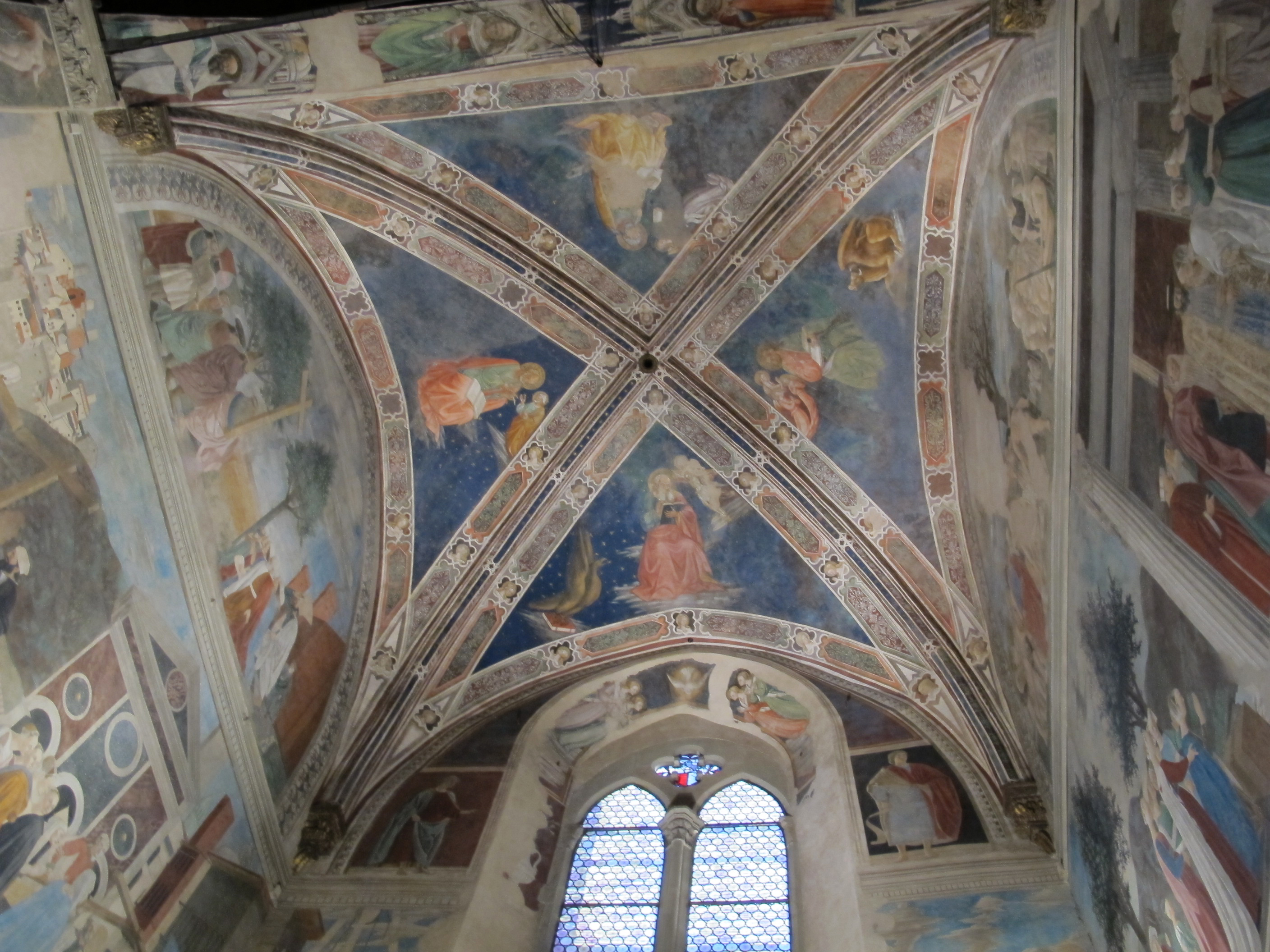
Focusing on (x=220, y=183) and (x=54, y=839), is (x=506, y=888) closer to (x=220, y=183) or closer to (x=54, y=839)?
(x=54, y=839)

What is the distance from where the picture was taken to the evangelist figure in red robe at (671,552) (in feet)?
40.7

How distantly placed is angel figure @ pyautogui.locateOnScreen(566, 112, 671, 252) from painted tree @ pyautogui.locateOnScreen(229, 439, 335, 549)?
3.57 m

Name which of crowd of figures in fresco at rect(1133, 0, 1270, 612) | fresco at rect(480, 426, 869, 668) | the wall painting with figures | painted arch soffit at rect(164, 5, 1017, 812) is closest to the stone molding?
painted arch soffit at rect(164, 5, 1017, 812)

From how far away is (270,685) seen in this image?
10188mm

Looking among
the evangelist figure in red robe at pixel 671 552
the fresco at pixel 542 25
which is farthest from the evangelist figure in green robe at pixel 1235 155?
the evangelist figure in red robe at pixel 671 552

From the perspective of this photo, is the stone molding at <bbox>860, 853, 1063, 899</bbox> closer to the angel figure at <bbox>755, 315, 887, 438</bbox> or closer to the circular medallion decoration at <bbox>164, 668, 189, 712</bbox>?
the angel figure at <bbox>755, 315, 887, 438</bbox>

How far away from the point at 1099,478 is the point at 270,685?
23.2ft

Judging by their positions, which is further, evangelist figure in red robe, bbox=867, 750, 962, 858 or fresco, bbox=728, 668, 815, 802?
fresco, bbox=728, 668, 815, 802

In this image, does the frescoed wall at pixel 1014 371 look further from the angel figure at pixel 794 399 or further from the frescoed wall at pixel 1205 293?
the angel figure at pixel 794 399

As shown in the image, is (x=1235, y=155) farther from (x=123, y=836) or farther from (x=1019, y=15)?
(x=123, y=836)

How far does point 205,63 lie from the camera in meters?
8.28

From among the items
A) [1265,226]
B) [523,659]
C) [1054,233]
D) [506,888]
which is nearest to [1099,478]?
[1054,233]

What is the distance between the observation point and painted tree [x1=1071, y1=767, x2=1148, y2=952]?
7844 millimetres

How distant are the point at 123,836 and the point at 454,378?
18.2 feet
